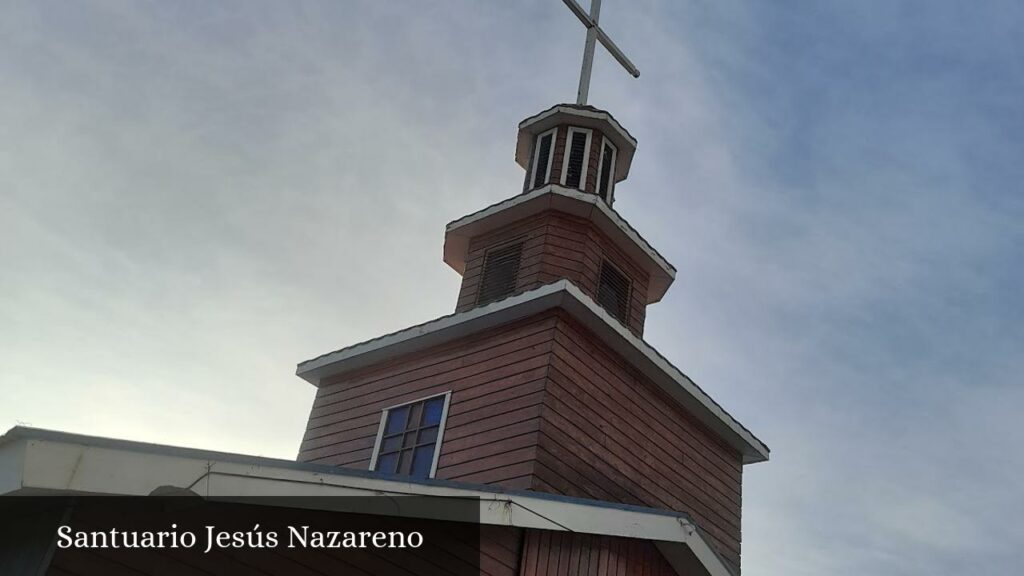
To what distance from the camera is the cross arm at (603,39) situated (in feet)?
68.9

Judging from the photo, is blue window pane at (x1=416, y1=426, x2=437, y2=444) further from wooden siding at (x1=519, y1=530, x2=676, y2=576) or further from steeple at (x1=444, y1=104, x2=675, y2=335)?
wooden siding at (x1=519, y1=530, x2=676, y2=576)

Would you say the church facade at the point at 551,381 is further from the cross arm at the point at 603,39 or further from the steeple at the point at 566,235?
the cross arm at the point at 603,39

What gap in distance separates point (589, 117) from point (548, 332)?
6328mm

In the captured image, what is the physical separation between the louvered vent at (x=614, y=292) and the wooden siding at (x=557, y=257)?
131mm

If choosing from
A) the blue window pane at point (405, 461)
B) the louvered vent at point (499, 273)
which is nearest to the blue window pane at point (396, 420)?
the blue window pane at point (405, 461)

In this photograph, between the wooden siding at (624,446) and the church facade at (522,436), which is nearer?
the church facade at (522,436)

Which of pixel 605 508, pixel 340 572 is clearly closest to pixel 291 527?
pixel 340 572

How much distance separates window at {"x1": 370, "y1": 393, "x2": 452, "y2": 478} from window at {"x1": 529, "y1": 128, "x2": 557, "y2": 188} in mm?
5518

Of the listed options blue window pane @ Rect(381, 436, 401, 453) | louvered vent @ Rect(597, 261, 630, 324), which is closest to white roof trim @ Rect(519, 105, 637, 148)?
louvered vent @ Rect(597, 261, 630, 324)

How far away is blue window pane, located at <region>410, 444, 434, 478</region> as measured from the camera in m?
13.4

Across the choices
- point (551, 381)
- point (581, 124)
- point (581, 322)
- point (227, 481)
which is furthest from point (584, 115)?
point (227, 481)

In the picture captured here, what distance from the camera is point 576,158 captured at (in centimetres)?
1789

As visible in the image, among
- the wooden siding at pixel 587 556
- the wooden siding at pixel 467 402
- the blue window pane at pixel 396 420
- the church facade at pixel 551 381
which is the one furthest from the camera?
the blue window pane at pixel 396 420

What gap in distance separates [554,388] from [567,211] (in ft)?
14.5
